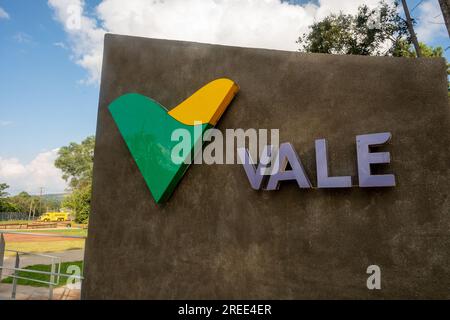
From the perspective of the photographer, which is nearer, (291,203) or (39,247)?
(291,203)

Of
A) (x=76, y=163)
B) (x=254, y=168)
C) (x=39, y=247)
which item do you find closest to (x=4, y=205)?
(x=76, y=163)

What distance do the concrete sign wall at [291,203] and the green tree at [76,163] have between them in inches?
1830

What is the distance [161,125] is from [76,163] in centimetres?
4884

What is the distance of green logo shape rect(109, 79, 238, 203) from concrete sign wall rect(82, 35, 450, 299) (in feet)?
0.63

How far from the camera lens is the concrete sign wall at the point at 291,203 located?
367cm

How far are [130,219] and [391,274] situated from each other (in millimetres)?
4351

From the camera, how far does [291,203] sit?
4293mm

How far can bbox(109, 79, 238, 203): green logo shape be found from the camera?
5.08m

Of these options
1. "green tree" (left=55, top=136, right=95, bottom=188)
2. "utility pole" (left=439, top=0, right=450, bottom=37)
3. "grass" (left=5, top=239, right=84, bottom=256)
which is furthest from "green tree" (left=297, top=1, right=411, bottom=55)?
"green tree" (left=55, top=136, right=95, bottom=188)

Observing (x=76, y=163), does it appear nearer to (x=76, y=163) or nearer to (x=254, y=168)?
(x=76, y=163)

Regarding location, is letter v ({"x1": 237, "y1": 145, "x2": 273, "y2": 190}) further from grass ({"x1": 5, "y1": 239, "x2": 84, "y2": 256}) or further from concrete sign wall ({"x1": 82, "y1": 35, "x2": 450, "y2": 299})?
grass ({"x1": 5, "y1": 239, "x2": 84, "y2": 256})

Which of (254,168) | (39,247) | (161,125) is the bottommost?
(39,247)
